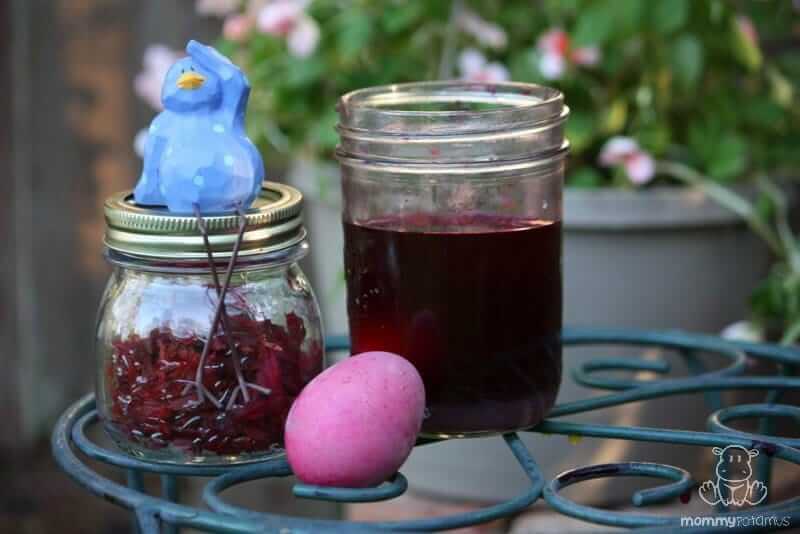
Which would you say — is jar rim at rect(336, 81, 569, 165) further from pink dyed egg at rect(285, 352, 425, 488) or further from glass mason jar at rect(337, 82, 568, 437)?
pink dyed egg at rect(285, 352, 425, 488)

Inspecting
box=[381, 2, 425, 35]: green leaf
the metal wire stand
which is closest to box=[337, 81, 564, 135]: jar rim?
the metal wire stand

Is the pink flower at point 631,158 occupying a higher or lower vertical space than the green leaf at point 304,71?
lower

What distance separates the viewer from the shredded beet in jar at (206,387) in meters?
0.93

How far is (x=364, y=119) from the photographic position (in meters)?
0.98

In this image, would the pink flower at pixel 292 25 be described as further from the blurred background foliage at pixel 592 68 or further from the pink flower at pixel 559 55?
the pink flower at pixel 559 55

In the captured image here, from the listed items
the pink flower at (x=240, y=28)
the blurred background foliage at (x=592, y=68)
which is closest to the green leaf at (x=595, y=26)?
the blurred background foliage at (x=592, y=68)

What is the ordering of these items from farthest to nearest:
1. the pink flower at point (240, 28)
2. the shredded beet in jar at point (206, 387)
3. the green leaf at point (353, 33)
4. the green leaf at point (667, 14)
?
the pink flower at point (240, 28)
the green leaf at point (353, 33)
the green leaf at point (667, 14)
the shredded beet in jar at point (206, 387)

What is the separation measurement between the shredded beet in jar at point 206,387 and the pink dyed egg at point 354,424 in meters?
0.06

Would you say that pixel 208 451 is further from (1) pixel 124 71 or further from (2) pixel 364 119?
(1) pixel 124 71

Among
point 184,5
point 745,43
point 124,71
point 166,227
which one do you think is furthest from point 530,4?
point 166,227

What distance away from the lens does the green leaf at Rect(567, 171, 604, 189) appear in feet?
6.02

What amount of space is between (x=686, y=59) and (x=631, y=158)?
18cm

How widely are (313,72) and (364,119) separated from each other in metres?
0.95

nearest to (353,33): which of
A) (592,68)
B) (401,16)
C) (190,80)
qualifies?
(401,16)
